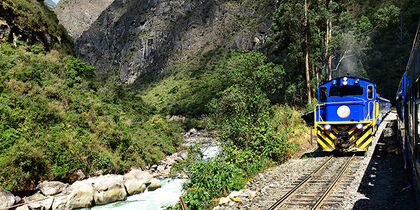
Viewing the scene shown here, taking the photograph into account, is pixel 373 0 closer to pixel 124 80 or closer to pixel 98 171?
pixel 98 171

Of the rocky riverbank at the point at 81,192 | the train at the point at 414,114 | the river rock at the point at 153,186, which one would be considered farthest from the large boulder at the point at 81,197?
the train at the point at 414,114

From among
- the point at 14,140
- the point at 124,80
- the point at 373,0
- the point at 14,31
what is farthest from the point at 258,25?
the point at 14,140

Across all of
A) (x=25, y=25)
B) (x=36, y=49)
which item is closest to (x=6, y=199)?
(x=36, y=49)

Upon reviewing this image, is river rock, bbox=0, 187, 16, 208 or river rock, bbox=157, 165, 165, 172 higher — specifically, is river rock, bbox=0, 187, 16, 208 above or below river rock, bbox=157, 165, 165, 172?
above

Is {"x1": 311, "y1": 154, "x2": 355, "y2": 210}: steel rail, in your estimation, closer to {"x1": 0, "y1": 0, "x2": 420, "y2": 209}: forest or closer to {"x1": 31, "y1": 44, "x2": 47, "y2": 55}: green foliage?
{"x1": 0, "y1": 0, "x2": 420, "y2": 209}: forest

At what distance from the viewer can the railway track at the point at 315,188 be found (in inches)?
304

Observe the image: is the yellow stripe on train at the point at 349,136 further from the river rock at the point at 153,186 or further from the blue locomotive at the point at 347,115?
the river rock at the point at 153,186

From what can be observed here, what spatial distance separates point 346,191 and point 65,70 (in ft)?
102

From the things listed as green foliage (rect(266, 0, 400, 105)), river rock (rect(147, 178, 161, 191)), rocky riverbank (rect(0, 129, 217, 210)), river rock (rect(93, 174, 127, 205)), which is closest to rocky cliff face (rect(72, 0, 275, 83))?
green foliage (rect(266, 0, 400, 105))

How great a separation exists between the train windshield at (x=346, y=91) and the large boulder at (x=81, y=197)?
52.3 feet

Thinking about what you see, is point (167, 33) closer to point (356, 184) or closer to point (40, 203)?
point (40, 203)

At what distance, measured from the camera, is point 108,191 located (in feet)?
58.3

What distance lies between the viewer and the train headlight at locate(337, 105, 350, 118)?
533 inches

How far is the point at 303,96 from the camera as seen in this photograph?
2975 cm
